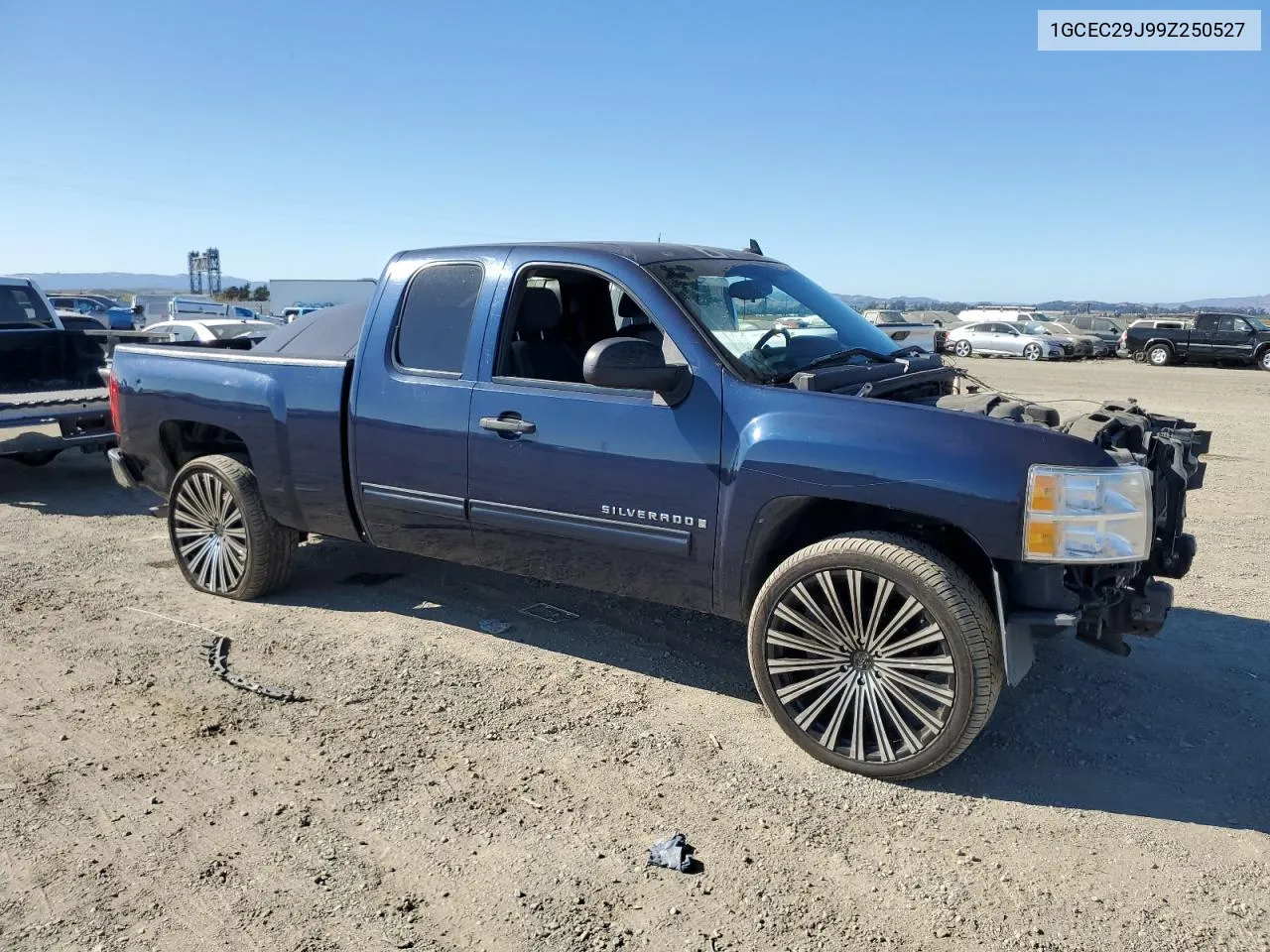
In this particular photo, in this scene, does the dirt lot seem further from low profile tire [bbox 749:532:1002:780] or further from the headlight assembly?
the headlight assembly

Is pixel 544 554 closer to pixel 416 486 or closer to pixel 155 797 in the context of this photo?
pixel 416 486

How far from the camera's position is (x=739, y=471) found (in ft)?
12.5

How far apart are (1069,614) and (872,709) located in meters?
0.77

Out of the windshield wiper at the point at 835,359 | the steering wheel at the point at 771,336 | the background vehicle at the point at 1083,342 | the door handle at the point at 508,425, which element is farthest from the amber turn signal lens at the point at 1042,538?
the background vehicle at the point at 1083,342

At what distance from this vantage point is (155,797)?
3.52 metres

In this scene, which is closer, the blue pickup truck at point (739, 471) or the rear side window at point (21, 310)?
the blue pickup truck at point (739, 471)

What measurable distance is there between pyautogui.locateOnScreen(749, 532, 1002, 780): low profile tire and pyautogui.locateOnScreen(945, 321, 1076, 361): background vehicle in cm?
3383

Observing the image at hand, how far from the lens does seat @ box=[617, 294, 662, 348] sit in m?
4.52

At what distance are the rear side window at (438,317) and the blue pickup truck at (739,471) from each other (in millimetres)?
13

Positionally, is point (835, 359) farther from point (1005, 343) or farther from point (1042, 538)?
point (1005, 343)

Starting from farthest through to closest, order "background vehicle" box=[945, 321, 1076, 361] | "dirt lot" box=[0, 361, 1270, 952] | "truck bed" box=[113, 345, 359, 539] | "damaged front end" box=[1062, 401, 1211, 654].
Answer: "background vehicle" box=[945, 321, 1076, 361]
"truck bed" box=[113, 345, 359, 539]
"damaged front end" box=[1062, 401, 1211, 654]
"dirt lot" box=[0, 361, 1270, 952]

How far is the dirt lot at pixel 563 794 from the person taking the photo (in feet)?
9.36

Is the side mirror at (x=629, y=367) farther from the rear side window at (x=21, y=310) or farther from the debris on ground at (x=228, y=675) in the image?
the rear side window at (x=21, y=310)

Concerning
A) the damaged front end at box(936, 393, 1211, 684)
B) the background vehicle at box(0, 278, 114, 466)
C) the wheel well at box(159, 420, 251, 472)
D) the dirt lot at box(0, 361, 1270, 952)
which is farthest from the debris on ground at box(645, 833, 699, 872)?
the background vehicle at box(0, 278, 114, 466)
